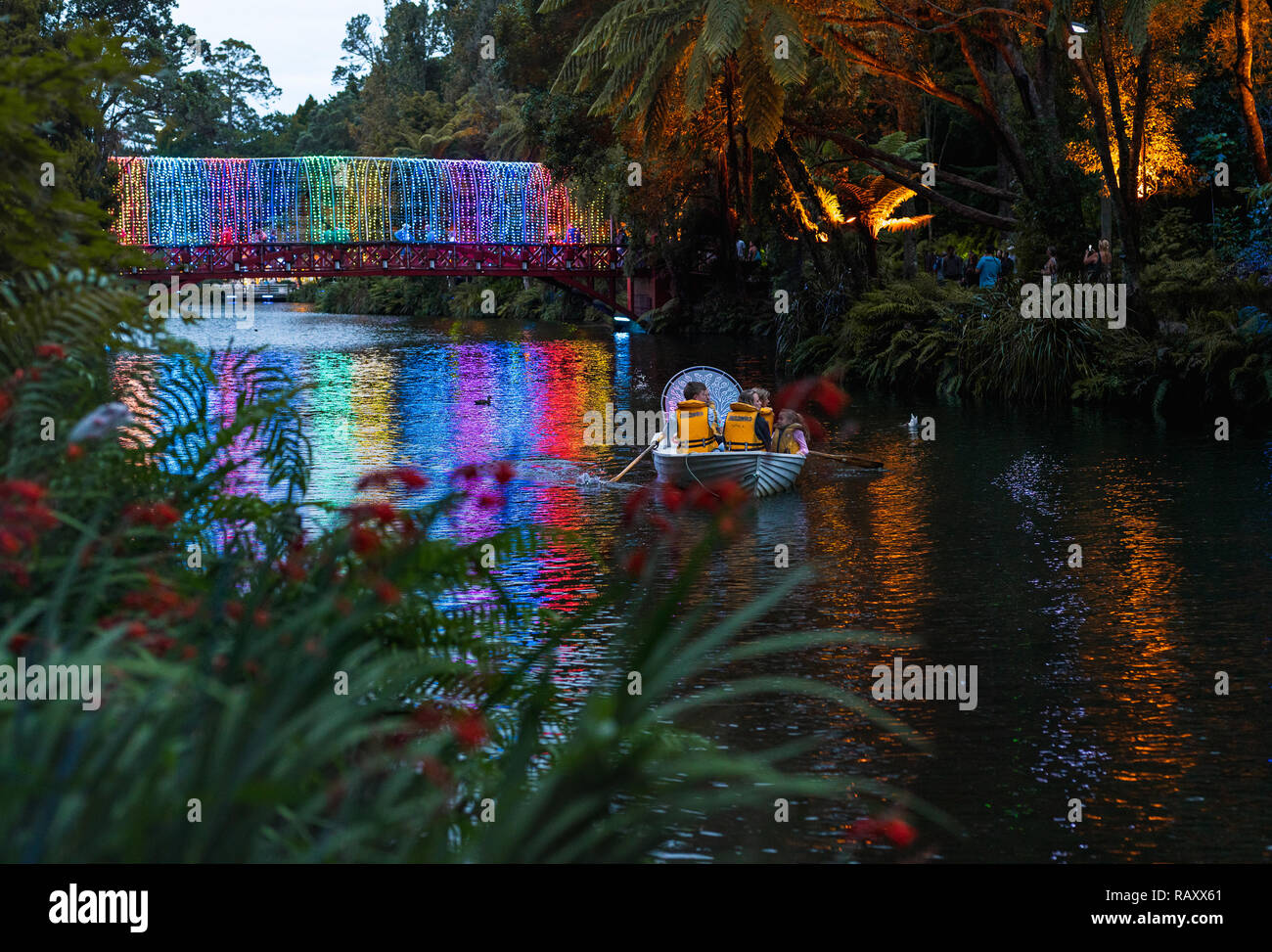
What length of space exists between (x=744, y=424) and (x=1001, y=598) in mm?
4906

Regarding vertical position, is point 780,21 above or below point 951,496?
above

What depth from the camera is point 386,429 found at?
836 inches

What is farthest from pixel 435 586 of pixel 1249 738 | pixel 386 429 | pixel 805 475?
pixel 386 429

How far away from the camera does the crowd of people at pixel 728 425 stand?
588 inches

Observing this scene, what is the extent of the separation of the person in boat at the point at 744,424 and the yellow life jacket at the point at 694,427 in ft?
0.69

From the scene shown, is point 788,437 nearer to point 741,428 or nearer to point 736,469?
point 741,428

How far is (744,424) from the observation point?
15000 mm

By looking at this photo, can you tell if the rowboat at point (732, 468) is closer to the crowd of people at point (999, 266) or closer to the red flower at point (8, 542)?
the crowd of people at point (999, 266)

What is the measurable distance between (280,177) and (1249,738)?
5045 centimetres

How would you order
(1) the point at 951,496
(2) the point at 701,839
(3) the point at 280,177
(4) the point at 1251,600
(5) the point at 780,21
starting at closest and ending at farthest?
(2) the point at 701,839 < (4) the point at 1251,600 < (1) the point at 951,496 < (5) the point at 780,21 < (3) the point at 280,177

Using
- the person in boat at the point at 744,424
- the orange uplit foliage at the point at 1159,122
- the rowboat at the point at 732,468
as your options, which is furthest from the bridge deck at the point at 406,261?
the person in boat at the point at 744,424

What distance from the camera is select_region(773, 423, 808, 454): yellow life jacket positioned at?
15547mm

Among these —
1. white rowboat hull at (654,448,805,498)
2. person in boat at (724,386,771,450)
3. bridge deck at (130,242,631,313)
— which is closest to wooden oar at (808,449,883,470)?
white rowboat hull at (654,448,805,498)

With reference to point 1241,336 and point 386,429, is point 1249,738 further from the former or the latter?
point 386,429
